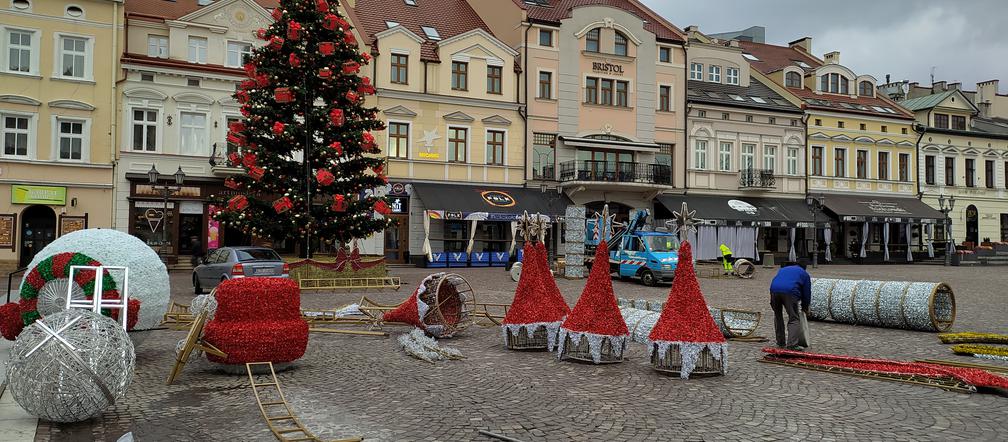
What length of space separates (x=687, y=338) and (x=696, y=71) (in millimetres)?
35684

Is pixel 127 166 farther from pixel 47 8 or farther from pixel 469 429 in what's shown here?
pixel 469 429

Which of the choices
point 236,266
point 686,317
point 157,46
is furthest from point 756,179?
point 686,317

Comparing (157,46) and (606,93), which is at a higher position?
(157,46)

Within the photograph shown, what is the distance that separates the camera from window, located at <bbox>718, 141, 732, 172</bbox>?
39938mm

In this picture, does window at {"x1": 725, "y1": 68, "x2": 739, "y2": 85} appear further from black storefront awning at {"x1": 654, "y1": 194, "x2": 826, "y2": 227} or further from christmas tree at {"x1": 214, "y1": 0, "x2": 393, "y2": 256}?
christmas tree at {"x1": 214, "y1": 0, "x2": 393, "y2": 256}

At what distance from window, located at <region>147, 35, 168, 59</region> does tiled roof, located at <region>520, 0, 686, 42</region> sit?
53.9 feet

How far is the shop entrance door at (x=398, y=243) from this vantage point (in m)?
33.2

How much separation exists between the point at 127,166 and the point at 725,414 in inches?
1099

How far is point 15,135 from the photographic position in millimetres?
27594

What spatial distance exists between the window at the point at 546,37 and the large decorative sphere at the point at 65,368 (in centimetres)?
3152

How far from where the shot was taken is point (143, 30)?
29828 mm

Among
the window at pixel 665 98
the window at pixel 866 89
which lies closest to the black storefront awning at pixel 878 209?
the window at pixel 866 89

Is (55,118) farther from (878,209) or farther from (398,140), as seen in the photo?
(878,209)

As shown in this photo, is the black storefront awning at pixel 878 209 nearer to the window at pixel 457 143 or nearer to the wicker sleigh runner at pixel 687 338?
the window at pixel 457 143
